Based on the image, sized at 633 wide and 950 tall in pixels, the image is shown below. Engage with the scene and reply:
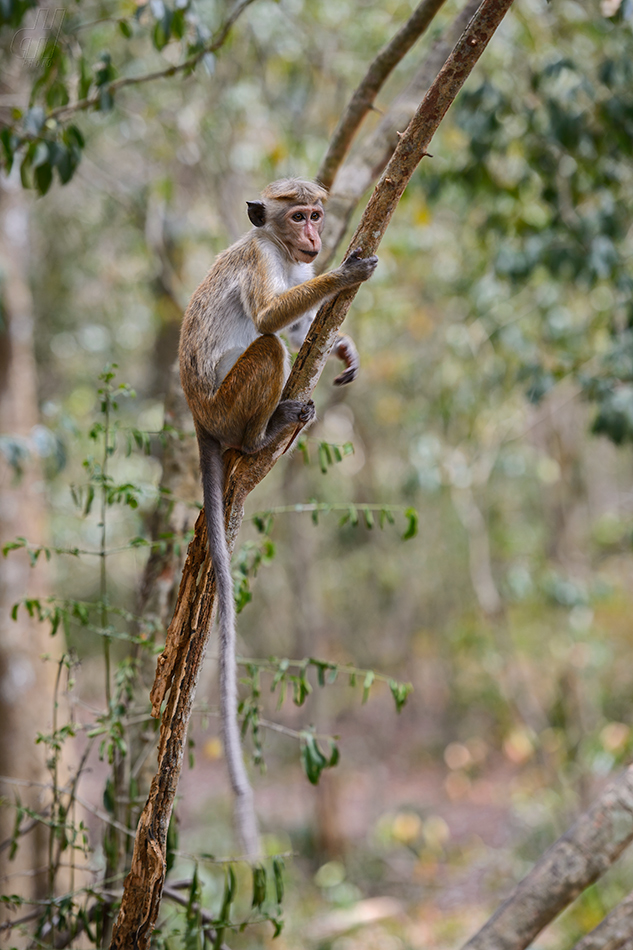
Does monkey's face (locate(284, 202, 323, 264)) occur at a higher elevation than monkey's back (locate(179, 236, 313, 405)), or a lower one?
higher

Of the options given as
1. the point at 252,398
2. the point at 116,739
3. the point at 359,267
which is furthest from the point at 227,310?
the point at 116,739

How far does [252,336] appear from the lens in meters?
Answer: 3.28

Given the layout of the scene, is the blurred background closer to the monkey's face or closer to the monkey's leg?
the monkey's leg

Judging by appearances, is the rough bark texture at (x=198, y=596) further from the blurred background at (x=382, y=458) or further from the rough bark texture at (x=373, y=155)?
the rough bark texture at (x=373, y=155)

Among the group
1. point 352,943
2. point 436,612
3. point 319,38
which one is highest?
point 319,38

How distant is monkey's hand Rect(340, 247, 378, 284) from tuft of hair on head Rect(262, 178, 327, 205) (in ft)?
2.98

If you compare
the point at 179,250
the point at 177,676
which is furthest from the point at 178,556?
the point at 179,250

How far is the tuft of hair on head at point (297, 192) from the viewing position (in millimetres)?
3256

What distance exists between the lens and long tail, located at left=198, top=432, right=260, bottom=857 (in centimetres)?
178

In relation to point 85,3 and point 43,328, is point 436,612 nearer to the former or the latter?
point 43,328

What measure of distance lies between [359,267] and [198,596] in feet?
3.50

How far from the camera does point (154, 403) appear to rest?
943 cm

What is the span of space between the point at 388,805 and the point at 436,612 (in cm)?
314

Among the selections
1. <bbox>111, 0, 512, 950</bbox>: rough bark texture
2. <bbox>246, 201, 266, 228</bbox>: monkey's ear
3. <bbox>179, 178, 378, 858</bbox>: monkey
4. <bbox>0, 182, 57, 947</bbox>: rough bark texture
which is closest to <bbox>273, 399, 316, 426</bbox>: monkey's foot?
<bbox>179, 178, 378, 858</bbox>: monkey
